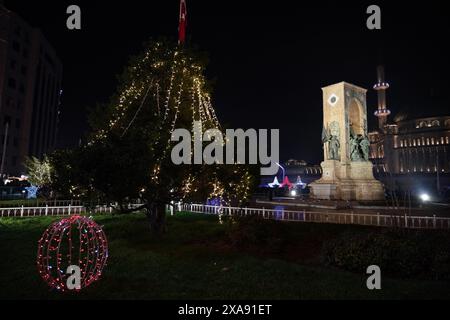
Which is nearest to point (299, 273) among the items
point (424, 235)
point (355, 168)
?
point (424, 235)

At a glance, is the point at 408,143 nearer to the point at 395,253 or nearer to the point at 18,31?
the point at 18,31

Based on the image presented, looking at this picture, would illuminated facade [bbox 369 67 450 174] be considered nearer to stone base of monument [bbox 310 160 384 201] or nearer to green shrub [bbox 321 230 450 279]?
stone base of monument [bbox 310 160 384 201]

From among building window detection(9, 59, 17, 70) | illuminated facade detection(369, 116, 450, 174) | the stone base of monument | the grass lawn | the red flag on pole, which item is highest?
building window detection(9, 59, 17, 70)

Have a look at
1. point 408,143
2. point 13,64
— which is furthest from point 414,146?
point 13,64

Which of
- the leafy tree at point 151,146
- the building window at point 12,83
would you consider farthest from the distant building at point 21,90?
the leafy tree at point 151,146

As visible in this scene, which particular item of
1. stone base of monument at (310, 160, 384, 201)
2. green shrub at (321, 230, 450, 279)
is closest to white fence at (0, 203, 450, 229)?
green shrub at (321, 230, 450, 279)

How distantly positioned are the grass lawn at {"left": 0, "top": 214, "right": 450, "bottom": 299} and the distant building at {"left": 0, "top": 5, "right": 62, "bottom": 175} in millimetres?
41286

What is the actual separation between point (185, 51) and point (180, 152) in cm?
523

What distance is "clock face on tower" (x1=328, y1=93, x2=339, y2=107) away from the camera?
28392 millimetres

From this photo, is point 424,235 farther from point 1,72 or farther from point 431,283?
point 1,72

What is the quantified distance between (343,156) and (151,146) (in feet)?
67.0

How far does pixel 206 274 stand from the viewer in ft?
28.8

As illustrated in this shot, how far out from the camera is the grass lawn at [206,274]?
7.22 m
